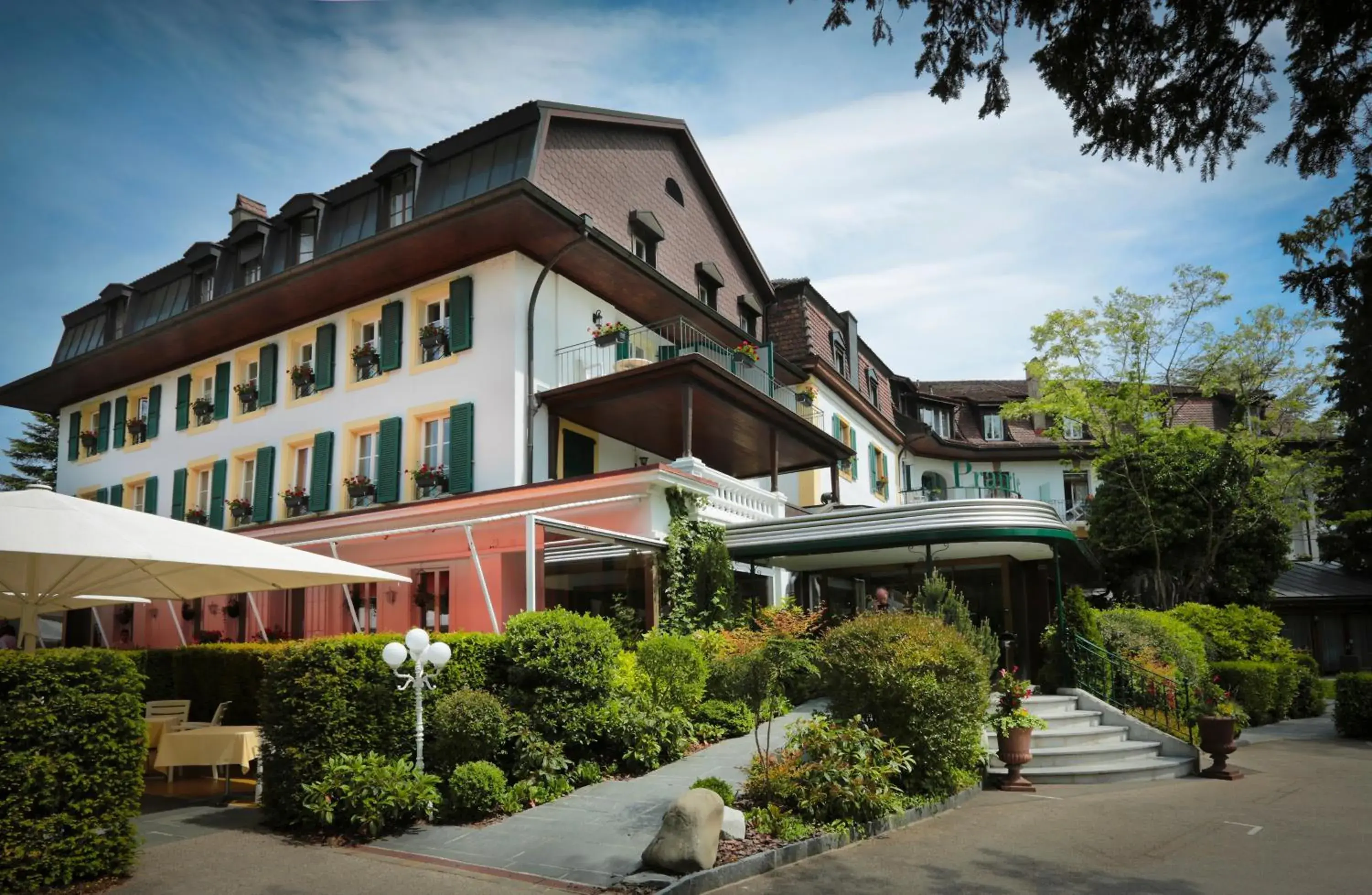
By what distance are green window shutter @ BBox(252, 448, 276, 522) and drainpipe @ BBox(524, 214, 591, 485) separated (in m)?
7.41

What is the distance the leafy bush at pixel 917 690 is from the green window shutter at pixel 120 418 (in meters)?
22.5

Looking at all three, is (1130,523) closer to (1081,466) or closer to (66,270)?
(1081,466)

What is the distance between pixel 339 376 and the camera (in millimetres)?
20047

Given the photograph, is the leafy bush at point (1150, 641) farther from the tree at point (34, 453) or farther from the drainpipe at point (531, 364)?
the tree at point (34, 453)

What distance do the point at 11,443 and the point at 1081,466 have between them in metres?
41.7

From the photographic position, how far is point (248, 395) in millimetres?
21922

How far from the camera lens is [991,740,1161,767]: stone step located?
427 inches

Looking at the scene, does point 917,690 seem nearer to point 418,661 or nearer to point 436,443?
point 418,661

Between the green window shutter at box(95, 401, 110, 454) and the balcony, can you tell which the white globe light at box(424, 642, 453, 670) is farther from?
the green window shutter at box(95, 401, 110, 454)

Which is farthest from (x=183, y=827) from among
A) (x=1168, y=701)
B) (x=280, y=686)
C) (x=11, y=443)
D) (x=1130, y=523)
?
(x=11, y=443)

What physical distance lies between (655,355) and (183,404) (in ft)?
40.3

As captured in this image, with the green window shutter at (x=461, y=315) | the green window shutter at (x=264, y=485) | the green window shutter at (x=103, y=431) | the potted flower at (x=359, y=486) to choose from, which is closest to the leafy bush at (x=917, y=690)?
the green window shutter at (x=461, y=315)

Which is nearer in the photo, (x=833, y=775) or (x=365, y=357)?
(x=833, y=775)

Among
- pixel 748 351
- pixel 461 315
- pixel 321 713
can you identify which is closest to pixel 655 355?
pixel 748 351
